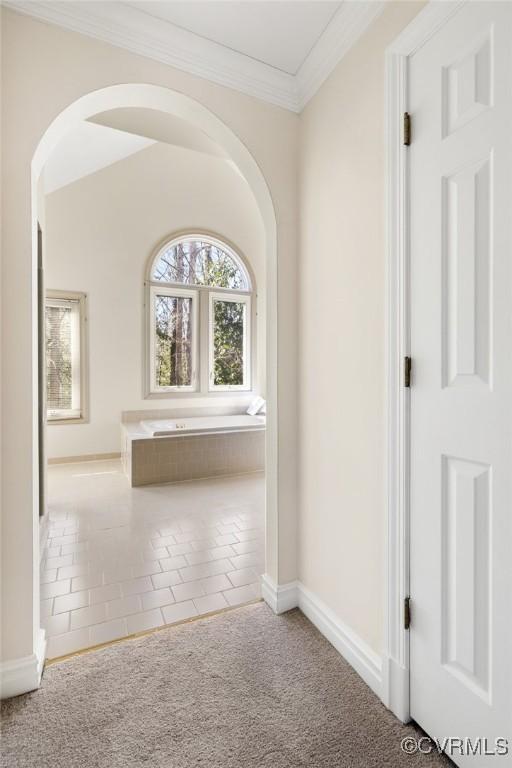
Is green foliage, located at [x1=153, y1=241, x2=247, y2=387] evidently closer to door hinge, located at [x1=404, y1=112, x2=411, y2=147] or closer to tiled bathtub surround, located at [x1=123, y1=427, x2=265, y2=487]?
tiled bathtub surround, located at [x1=123, y1=427, x2=265, y2=487]

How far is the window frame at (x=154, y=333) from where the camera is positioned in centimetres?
523

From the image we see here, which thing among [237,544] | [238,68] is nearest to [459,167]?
[238,68]

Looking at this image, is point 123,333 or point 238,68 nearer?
point 238,68

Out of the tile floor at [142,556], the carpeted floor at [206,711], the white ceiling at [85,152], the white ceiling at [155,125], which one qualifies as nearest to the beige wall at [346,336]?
the carpeted floor at [206,711]

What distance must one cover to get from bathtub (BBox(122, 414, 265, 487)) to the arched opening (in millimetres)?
2261

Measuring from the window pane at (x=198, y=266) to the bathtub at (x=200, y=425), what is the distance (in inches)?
77.9

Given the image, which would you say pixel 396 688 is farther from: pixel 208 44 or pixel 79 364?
pixel 79 364

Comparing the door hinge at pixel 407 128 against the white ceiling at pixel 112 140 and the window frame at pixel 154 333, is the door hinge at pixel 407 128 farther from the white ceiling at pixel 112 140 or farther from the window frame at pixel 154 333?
the window frame at pixel 154 333

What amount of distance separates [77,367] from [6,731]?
4.14m

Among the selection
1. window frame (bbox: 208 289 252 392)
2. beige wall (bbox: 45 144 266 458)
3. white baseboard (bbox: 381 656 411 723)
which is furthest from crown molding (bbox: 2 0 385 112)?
window frame (bbox: 208 289 252 392)

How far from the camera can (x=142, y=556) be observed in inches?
95.2

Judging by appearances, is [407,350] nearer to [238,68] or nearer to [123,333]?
[238,68]

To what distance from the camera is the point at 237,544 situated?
8.48ft

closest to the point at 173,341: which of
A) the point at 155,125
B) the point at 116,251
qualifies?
the point at 116,251
